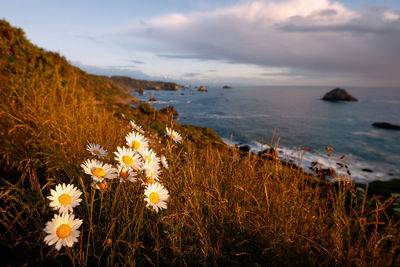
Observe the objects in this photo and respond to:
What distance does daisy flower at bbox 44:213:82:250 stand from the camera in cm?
106

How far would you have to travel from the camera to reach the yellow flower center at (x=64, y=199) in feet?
3.95

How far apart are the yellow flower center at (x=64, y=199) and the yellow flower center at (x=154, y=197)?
48 cm

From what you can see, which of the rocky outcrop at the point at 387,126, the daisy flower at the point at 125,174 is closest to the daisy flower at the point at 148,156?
the daisy flower at the point at 125,174

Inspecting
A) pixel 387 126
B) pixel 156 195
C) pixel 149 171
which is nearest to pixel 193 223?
pixel 156 195

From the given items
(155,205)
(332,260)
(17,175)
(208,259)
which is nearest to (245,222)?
(208,259)

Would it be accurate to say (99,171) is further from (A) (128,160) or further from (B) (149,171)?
(B) (149,171)

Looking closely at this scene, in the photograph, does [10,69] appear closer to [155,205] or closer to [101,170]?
[101,170]

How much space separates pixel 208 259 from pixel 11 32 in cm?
1042

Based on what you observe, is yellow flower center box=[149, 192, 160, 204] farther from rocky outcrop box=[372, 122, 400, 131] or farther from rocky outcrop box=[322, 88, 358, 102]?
rocky outcrop box=[322, 88, 358, 102]

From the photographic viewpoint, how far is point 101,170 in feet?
Result: 4.45

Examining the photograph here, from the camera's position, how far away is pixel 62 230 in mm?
1100

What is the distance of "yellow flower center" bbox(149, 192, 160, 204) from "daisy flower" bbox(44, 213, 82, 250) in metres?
0.43

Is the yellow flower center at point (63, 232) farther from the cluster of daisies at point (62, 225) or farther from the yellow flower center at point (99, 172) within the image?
the yellow flower center at point (99, 172)

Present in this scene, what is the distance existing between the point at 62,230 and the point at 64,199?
19cm
